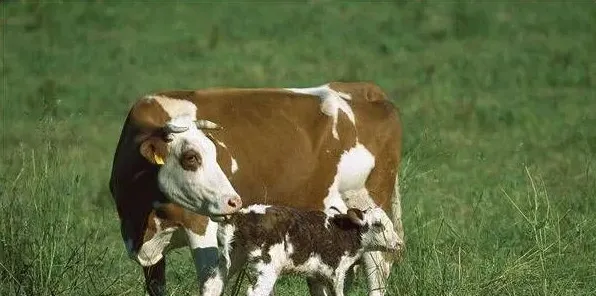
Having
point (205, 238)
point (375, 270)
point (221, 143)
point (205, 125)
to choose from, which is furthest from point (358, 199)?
point (205, 125)

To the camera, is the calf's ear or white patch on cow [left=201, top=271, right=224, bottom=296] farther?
the calf's ear

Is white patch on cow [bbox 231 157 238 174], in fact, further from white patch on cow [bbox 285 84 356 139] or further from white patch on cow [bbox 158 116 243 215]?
white patch on cow [bbox 285 84 356 139]

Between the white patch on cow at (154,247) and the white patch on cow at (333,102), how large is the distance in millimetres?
1480

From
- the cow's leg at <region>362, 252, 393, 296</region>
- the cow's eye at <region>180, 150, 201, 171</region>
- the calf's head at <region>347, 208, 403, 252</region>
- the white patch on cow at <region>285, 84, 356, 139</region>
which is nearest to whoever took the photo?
the cow's eye at <region>180, 150, 201, 171</region>

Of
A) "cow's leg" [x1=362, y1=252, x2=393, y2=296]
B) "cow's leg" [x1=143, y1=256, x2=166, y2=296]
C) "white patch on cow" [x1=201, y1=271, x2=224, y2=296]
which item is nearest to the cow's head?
A: "white patch on cow" [x1=201, y1=271, x2=224, y2=296]

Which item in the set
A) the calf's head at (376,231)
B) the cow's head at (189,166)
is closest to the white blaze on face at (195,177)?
the cow's head at (189,166)

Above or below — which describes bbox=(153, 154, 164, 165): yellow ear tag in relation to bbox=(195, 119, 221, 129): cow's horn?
below

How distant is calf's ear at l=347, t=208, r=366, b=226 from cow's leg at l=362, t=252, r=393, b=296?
0.54 m

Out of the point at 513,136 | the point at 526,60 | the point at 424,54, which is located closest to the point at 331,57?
the point at 424,54

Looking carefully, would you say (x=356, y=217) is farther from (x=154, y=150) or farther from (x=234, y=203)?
(x=154, y=150)

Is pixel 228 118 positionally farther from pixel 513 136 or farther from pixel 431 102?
pixel 431 102

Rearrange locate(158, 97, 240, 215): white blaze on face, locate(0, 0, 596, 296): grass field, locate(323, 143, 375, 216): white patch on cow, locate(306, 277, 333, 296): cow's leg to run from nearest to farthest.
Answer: locate(158, 97, 240, 215): white blaze on face → locate(306, 277, 333, 296): cow's leg → locate(0, 0, 596, 296): grass field → locate(323, 143, 375, 216): white patch on cow

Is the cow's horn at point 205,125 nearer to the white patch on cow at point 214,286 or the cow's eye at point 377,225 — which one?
the white patch on cow at point 214,286

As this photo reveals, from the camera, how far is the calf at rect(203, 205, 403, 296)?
27.4 ft
